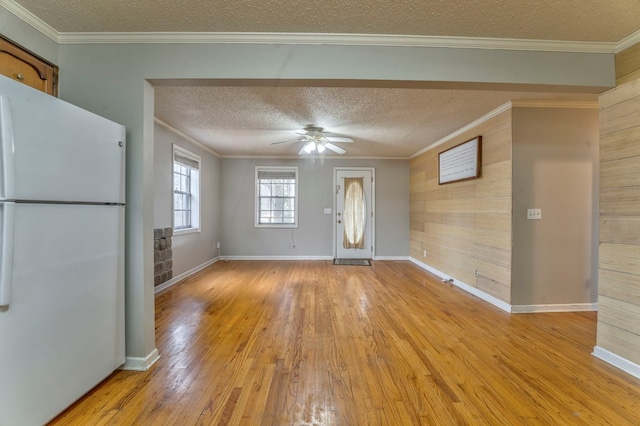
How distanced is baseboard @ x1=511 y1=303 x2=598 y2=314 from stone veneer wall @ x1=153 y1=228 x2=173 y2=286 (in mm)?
4448

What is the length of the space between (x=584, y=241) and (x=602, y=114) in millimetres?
1631

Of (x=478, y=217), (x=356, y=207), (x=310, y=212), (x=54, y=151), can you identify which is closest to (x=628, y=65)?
(x=478, y=217)

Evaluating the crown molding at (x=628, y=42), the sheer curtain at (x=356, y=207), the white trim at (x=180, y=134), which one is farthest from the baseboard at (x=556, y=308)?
the white trim at (x=180, y=134)

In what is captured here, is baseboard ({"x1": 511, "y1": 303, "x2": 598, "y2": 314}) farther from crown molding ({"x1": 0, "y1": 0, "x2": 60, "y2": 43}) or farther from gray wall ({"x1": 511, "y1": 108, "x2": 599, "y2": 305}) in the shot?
crown molding ({"x1": 0, "y1": 0, "x2": 60, "y2": 43})

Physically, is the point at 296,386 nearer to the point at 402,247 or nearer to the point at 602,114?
the point at 602,114

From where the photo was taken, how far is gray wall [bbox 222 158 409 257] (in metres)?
6.04

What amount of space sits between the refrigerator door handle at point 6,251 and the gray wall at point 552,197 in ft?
13.3

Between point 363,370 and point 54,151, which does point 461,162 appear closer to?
point 363,370

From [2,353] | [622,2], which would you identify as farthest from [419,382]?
[622,2]

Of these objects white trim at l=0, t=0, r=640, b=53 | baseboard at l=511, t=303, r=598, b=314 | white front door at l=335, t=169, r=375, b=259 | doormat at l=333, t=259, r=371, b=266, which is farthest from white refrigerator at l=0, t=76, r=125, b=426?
white front door at l=335, t=169, r=375, b=259

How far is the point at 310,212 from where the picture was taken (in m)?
6.13

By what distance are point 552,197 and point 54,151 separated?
439cm

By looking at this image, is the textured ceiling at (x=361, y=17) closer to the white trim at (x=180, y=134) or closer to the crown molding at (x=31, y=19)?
the crown molding at (x=31, y=19)

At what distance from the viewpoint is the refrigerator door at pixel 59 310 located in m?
1.28
